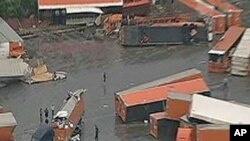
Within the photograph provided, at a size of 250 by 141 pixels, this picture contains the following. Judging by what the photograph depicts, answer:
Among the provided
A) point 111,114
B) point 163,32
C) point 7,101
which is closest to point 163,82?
point 111,114

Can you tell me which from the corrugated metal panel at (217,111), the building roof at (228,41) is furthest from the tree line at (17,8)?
the corrugated metal panel at (217,111)

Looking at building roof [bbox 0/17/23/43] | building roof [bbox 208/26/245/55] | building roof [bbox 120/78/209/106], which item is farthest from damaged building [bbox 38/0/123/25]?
building roof [bbox 120/78/209/106]

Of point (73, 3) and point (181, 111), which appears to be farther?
point (73, 3)

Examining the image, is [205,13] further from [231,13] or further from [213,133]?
[213,133]

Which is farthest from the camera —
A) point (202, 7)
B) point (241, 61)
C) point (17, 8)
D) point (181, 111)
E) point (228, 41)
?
point (17, 8)

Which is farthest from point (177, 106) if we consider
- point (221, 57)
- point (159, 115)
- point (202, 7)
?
point (202, 7)

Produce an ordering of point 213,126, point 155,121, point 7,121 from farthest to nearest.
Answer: point 155,121, point 7,121, point 213,126

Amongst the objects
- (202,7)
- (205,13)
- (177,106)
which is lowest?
(177,106)

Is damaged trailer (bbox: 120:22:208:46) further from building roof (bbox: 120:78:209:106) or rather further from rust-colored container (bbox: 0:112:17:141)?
rust-colored container (bbox: 0:112:17:141)
